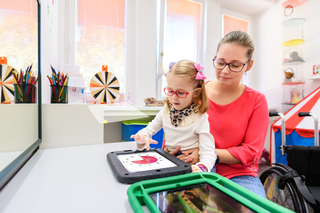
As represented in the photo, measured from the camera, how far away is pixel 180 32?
2.55 metres

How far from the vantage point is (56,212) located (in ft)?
1.01

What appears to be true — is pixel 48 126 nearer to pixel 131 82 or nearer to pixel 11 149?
pixel 11 149

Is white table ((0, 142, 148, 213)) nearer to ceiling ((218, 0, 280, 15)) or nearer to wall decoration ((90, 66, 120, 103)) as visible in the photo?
wall decoration ((90, 66, 120, 103))

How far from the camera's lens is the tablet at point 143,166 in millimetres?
415

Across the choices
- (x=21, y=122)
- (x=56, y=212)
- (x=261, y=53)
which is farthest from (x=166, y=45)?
(x=56, y=212)

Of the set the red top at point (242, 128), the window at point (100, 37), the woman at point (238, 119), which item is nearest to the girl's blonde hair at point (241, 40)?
the woman at point (238, 119)

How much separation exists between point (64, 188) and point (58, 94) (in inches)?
23.9

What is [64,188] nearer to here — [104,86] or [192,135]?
[192,135]

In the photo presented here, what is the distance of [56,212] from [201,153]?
1.44 ft

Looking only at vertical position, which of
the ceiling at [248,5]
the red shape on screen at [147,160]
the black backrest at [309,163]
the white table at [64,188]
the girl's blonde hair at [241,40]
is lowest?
the black backrest at [309,163]

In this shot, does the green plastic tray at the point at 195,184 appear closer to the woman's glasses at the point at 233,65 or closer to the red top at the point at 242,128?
the red top at the point at 242,128

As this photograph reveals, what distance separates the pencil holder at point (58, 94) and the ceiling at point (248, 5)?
8.88 feet

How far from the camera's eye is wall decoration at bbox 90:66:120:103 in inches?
67.4

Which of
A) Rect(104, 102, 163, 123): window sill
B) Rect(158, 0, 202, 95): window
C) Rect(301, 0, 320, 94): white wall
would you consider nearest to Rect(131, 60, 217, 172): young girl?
Rect(104, 102, 163, 123): window sill
